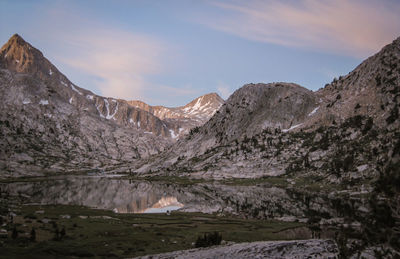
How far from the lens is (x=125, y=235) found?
2103 inches

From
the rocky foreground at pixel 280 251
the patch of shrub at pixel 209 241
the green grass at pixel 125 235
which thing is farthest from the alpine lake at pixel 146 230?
the rocky foreground at pixel 280 251

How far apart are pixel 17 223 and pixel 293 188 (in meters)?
112

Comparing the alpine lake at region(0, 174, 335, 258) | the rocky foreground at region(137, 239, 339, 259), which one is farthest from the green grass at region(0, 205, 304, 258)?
the rocky foreground at region(137, 239, 339, 259)

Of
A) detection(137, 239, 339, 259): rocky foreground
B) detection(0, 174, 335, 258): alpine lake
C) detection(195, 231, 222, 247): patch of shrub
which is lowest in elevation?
detection(0, 174, 335, 258): alpine lake

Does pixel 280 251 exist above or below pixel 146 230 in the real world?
above

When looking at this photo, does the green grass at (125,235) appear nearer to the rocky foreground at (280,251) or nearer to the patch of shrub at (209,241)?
the patch of shrub at (209,241)

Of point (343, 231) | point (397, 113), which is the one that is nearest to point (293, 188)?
point (397, 113)

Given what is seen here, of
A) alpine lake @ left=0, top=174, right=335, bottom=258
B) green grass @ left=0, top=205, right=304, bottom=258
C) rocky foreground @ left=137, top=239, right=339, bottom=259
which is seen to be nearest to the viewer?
rocky foreground @ left=137, top=239, right=339, bottom=259

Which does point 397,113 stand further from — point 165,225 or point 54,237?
point 54,237

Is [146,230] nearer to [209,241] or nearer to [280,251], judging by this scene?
[209,241]

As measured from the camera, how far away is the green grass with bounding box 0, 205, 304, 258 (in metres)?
41.2

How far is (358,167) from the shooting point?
134000 mm

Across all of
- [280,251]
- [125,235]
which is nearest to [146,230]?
[125,235]

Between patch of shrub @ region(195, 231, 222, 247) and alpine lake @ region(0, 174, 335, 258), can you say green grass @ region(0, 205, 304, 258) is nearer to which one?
alpine lake @ region(0, 174, 335, 258)
